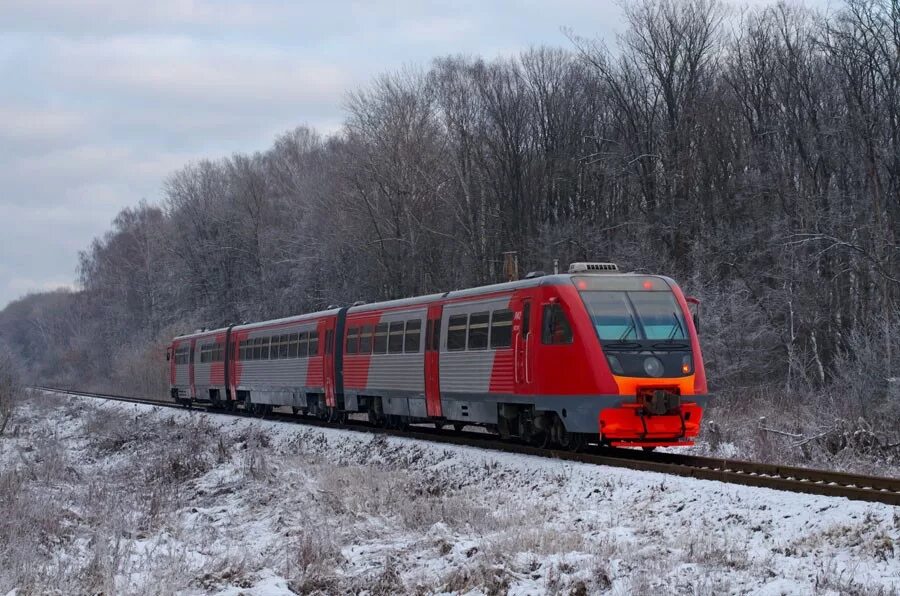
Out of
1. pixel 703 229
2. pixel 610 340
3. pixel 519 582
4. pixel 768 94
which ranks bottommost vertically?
pixel 519 582

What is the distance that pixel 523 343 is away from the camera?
1759cm

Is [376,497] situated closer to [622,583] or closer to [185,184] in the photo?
[622,583]

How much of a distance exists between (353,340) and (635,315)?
1059 centimetres

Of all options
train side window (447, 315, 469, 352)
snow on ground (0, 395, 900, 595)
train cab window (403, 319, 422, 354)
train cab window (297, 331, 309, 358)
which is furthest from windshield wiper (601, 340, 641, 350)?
train cab window (297, 331, 309, 358)

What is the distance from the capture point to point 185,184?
77438 mm

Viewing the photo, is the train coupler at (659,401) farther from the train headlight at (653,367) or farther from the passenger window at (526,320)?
the passenger window at (526,320)

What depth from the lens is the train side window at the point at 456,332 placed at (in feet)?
65.8

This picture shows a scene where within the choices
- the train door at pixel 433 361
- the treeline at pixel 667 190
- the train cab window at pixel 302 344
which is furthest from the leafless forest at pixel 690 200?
the train cab window at pixel 302 344

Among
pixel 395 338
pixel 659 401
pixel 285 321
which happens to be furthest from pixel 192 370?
pixel 659 401

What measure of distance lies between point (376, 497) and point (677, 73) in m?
32.1

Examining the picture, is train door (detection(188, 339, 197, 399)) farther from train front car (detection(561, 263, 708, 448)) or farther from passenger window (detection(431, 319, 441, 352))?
train front car (detection(561, 263, 708, 448))

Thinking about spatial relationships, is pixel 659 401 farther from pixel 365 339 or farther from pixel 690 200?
pixel 690 200

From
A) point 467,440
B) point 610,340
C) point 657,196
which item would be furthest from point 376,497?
point 657,196

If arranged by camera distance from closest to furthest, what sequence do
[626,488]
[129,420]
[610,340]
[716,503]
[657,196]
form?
1. [716,503]
2. [626,488]
3. [610,340]
4. [129,420]
5. [657,196]
